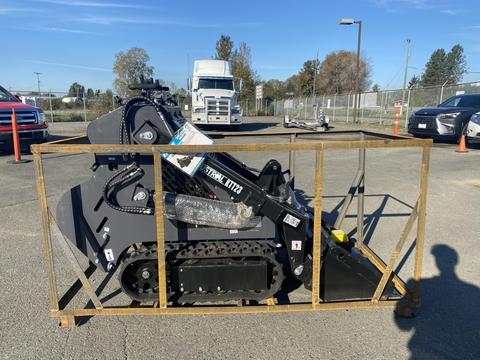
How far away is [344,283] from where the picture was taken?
10.6 ft

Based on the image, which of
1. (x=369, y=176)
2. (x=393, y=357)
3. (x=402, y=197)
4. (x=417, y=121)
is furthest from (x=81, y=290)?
(x=417, y=121)

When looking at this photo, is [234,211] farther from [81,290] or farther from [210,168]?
[81,290]

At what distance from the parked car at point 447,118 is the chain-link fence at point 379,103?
5.33 metres

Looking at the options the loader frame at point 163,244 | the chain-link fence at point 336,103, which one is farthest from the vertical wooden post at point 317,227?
Result: the chain-link fence at point 336,103

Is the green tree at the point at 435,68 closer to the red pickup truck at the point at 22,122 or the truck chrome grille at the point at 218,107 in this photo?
the truck chrome grille at the point at 218,107

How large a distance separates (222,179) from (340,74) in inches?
2818

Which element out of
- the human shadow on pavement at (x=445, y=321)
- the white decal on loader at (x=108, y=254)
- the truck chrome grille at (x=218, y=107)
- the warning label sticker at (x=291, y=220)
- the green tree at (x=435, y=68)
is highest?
the green tree at (x=435, y=68)

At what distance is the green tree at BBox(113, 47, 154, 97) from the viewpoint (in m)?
28.3

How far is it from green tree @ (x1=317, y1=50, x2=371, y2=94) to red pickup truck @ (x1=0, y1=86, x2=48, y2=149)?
203 ft

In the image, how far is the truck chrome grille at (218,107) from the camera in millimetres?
21375

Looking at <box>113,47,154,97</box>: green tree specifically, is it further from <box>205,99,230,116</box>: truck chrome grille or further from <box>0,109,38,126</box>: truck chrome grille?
<box>0,109,38,126</box>: truck chrome grille

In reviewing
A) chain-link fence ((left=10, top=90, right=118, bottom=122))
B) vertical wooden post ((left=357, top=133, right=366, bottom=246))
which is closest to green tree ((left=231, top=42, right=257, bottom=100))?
chain-link fence ((left=10, top=90, right=118, bottom=122))

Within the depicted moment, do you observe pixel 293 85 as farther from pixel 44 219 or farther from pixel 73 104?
pixel 44 219

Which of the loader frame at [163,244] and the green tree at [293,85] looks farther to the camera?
the green tree at [293,85]
